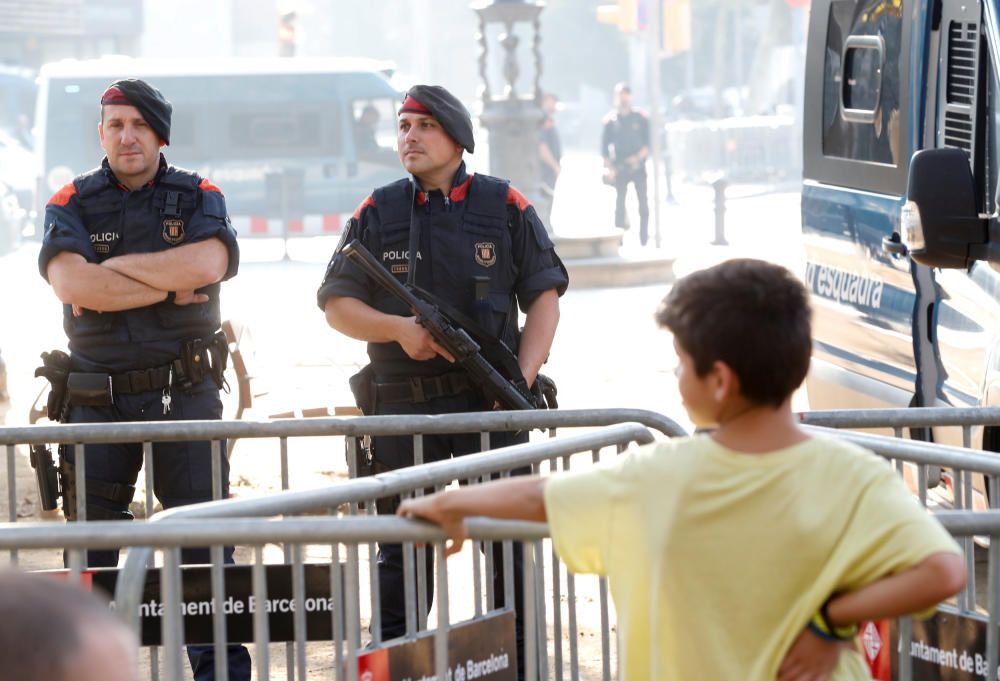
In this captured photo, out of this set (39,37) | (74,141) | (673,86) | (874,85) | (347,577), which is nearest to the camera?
(347,577)

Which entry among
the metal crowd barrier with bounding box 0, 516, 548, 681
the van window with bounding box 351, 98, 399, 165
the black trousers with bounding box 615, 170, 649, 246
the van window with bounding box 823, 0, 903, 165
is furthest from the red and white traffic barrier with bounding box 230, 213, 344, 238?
the metal crowd barrier with bounding box 0, 516, 548, 681

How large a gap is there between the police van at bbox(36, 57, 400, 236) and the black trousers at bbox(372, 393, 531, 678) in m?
21.9

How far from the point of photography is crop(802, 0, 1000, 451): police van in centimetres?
568

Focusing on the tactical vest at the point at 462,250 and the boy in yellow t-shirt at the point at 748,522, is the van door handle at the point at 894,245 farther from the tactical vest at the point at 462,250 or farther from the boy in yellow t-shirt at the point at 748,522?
the boy in yellow t-shirt at the point at 748,522

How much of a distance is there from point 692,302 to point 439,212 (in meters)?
2.95

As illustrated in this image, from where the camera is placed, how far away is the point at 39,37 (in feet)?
162

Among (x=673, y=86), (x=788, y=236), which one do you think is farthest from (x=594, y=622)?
(x=673, y=86)

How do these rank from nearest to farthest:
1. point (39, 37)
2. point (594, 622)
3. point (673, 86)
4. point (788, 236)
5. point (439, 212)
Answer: point (439, 212) < point (594, 622) < point (788, 236) < point (39, 37) < point (673, 86)

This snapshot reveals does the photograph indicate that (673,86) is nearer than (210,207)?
No

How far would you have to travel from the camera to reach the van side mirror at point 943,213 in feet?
17.7

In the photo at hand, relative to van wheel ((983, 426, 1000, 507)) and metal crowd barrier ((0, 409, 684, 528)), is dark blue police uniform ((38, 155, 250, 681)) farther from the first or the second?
van wheel ((983, 426, 1000, 507))

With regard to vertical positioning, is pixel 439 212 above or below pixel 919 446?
above

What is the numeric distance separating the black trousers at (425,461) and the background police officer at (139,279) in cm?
61

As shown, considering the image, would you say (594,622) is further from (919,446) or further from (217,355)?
(919,446)
